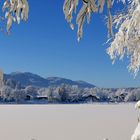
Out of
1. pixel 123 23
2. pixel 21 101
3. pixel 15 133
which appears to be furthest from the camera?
pixel 21 101

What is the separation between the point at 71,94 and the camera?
119688 millimetres

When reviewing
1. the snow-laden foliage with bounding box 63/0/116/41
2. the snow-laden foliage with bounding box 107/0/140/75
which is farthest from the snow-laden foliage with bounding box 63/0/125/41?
the snow-laden foliage with bounding box 107/0/140/75

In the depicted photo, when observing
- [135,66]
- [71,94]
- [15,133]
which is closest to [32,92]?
[71,94]

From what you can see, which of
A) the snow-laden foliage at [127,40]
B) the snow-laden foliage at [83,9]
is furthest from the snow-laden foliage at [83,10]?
the snow-laden foliage at [127,40]

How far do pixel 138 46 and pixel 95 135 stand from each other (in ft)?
45.5

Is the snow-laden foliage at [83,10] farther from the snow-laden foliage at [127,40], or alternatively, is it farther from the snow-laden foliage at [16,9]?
the snow-laden foliage at [127,40]

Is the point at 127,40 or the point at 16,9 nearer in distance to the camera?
the point at 16,9

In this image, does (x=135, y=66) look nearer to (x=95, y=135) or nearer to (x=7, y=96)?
(x=95, y=135)

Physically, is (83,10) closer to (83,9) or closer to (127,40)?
(83,9)

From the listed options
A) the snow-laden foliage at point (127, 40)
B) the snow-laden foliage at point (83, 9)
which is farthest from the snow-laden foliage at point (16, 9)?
the snow-laden foliage at point (127, 40)

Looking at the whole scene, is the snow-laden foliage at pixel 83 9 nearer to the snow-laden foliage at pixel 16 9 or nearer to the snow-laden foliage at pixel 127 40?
the snow-laden foliage at pixel 16 9

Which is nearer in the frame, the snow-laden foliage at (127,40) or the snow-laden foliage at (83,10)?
the snow-laden foliage at (83,10)

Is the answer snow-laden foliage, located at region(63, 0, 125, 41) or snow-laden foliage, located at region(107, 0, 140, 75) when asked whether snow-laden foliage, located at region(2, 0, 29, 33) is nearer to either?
snow-laden foliage, located at region(63, 0, 125, 41)

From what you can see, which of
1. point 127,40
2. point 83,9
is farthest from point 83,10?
point 127,40
